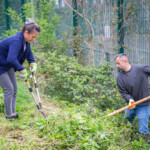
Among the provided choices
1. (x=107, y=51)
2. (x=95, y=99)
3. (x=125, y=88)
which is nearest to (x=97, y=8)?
(x=107, y=51)

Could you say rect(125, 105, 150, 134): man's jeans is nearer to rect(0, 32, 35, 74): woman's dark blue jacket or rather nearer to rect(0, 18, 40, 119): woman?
rect(0, 18, 40, 119): woman

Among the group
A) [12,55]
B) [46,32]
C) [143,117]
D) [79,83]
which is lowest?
[143,117]

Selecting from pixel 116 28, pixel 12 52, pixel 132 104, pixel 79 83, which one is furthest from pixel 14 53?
pixel 116 28

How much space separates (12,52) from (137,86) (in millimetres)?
2447

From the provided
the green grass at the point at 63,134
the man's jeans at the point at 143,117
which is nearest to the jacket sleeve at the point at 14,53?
the green grass at the point at 63,134

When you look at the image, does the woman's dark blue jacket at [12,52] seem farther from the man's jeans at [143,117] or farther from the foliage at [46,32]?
the foliage at [46,32]

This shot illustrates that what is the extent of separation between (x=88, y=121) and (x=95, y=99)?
235 centimetres

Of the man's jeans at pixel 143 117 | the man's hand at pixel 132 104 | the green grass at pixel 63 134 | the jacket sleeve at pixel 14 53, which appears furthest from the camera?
the man's jeans at pixel 143 117

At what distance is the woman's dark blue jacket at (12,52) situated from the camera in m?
4.03

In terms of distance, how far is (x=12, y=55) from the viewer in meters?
4.02

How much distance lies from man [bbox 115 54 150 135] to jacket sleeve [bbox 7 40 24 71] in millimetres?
Result: 1955

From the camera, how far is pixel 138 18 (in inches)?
268

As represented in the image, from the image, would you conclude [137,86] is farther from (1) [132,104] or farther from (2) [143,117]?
(2) [143,117]

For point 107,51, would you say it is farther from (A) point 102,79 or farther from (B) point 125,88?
(B) point 125,88
